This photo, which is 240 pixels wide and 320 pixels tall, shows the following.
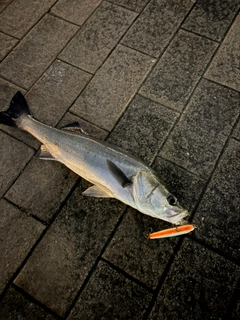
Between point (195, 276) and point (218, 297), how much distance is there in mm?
302

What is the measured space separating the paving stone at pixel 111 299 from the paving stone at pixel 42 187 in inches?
38.4

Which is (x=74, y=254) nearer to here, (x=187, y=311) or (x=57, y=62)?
(x=187, y=311)

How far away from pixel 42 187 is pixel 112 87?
1.74m

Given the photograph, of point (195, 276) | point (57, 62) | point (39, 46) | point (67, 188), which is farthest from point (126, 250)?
point (39, 46)

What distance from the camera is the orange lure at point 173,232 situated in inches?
130

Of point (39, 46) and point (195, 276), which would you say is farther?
point (39, 46)

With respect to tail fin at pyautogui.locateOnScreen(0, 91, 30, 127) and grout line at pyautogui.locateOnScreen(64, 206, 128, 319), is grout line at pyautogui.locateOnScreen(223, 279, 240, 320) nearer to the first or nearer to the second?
grout line at pyautogui.locateOnScreen(64, 206, 128, 319)

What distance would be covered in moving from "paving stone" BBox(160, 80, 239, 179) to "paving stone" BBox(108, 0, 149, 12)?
5.77 feet

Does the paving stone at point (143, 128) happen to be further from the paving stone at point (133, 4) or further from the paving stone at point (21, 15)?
the paving stone at point (21, 15)

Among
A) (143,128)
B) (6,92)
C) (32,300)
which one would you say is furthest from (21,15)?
(32,300)

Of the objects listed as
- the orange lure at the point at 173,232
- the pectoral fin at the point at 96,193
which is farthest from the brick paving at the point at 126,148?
the pectoral fin at the point at 96,193

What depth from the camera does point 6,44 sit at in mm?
4938

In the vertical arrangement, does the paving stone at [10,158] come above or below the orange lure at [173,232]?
above

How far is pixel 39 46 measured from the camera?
4.88 metres
